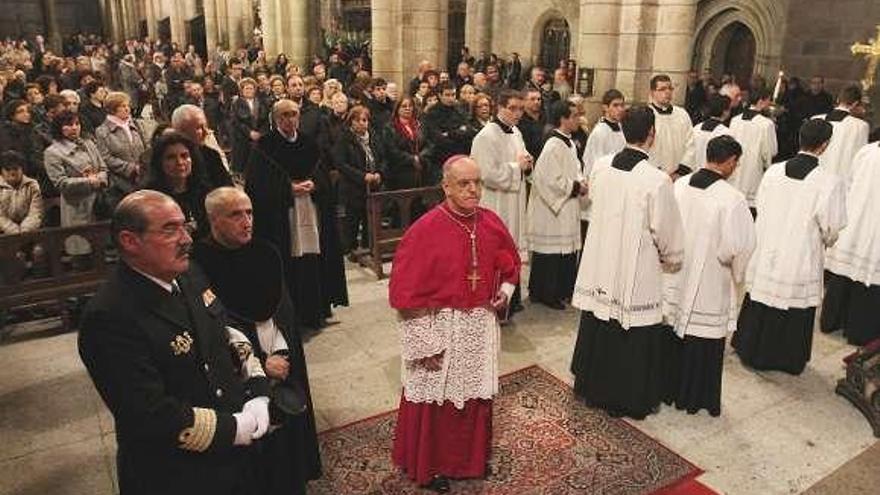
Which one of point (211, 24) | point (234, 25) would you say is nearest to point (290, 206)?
point (234, 25)

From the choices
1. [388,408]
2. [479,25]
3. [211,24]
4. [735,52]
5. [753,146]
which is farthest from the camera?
[211,24]

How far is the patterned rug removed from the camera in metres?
3.93

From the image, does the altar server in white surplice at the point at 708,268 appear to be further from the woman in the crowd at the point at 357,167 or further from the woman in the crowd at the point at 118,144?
the woman in the crowd at the point at 118,144

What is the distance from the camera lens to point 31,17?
1299 inches

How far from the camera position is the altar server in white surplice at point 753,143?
879cm

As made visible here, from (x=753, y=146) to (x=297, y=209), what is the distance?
20.3ft

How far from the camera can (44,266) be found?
6160mm

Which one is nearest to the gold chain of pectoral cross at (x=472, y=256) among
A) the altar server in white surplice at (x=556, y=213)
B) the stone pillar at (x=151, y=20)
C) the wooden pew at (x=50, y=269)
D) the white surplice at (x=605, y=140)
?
the altar server in white surplice at (x=556, y=213)

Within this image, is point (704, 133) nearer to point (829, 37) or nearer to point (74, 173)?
point (829, 37)

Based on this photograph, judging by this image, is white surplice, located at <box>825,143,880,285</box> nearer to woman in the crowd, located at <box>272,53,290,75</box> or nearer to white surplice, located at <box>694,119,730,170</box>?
white surplice, located at <box>694,119,730,170</box>

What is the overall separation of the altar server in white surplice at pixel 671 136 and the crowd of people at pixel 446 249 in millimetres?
26

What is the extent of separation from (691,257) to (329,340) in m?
2.99

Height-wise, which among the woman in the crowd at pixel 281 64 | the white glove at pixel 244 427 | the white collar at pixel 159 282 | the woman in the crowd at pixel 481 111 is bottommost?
the white glove at pixel 244 427

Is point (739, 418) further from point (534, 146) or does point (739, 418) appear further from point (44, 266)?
point (44, 266)
